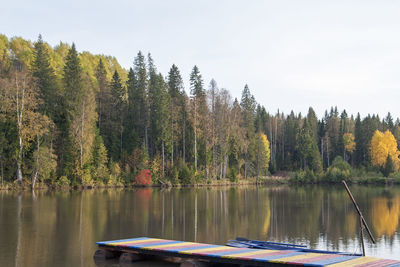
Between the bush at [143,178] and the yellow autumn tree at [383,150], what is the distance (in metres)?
44.6

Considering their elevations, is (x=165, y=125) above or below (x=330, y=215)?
above

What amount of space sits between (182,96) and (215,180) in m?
15.5

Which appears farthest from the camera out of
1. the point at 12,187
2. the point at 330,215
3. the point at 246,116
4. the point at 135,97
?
the point at 246,116

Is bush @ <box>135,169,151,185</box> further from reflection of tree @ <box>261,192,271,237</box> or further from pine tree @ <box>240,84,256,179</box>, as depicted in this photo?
reflection of tree @ <box>261,192,271,237</box>

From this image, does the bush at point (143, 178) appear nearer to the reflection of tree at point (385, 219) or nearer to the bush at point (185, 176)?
the bush at point (185, 176)

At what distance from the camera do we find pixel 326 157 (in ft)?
333

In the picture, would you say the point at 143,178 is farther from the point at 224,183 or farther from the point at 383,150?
the point at 383,150

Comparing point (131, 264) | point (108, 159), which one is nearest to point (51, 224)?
point (131, 264)

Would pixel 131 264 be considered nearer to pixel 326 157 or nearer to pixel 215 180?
pixel 215 180

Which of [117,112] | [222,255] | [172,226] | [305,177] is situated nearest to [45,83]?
[117,112]

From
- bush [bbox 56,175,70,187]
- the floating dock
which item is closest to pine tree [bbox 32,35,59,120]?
bush [bbox 56,175,70,187]

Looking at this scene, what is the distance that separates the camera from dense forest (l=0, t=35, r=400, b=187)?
173 feet

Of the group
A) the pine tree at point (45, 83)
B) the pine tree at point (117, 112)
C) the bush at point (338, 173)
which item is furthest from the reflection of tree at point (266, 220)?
the bush at point (338, 173)

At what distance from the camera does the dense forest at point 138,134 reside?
173 feet
